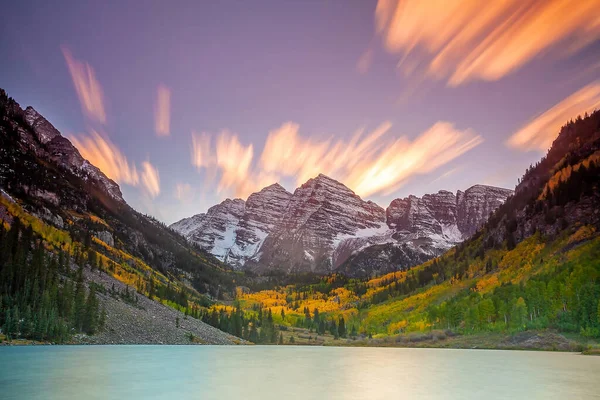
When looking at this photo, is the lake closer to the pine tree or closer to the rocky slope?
the pine tree

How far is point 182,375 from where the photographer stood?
49.6 m

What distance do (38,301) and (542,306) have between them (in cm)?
→ 12402

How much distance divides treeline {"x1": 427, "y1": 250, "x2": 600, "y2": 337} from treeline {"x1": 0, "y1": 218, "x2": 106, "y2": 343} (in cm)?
10784

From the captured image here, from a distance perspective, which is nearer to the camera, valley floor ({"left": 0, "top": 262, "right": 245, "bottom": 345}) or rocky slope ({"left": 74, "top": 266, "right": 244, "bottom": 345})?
valley floor ({"left": 0, "top": 262, "right": 245, "bottom": 345})

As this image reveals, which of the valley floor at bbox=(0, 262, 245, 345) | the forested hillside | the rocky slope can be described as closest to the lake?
the valley floor at bbox=(0, 262, 245, 345)

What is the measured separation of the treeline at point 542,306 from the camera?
336 feet

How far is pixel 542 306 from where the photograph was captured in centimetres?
11938

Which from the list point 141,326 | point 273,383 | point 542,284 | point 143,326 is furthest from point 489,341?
point 273,383

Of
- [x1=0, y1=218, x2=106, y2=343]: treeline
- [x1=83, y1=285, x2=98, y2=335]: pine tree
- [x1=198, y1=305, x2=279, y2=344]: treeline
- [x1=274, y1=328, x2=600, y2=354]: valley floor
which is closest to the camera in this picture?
[x1=0, y1=218, x2=106, y2=343]: treeline

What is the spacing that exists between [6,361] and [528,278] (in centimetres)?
14055

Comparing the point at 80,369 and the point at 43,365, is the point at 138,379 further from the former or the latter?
the point at 43,365

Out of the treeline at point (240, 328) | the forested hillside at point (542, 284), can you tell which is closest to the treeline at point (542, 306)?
the forested hillside at point (542, 284)

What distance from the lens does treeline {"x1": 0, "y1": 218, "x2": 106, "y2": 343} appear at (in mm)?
86375

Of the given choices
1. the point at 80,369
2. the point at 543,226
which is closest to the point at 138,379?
the point at 80,369
